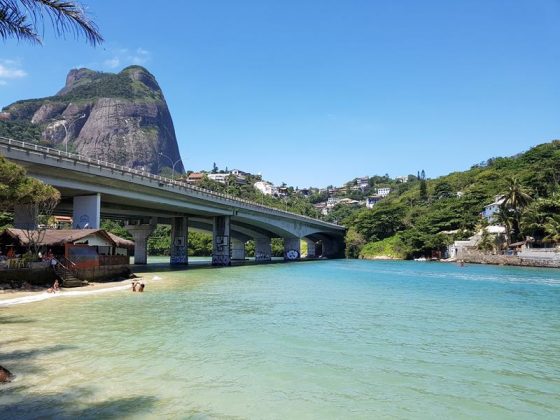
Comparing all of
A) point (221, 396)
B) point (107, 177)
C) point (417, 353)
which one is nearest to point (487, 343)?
point (417, 353)

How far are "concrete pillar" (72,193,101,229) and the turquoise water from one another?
18.5 meters

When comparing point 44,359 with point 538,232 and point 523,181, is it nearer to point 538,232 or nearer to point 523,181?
point 538,232

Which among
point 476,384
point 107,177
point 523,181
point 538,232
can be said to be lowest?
point 476,384

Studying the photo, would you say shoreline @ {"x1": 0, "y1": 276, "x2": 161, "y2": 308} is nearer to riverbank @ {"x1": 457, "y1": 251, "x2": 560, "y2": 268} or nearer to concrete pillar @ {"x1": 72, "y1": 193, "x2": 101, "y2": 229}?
concrete pillar @ {"x1": 72, "y1": 193, "x2": 101, "y2": 229}

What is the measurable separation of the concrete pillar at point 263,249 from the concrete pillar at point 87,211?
196 ft

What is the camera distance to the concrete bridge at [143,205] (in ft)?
113

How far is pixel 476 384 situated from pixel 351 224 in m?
110

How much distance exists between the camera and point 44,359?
12.0 m

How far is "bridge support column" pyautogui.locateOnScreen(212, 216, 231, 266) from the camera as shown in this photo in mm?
68562

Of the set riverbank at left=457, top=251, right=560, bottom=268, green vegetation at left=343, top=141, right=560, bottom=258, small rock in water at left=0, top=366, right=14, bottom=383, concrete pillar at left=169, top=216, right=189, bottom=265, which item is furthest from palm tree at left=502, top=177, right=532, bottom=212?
small rock in water at left=0, top=366, right=14, bottom=383

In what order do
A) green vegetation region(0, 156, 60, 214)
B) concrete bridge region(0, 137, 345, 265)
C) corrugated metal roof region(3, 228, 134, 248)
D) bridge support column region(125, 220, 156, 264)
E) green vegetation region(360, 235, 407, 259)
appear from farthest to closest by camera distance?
green vegetation region(360, 235, 407, 259)
bridge support column region(125, 220, 156, 264)
concrete bridge region(0, 137, 345, 265)
corrugated metal roof region(3, 228, 134, 248)
green vegetation region(0, 156, 60, 214)

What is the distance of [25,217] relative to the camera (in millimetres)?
34031

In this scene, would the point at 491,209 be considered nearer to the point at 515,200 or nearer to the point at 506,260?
the point at 515,200

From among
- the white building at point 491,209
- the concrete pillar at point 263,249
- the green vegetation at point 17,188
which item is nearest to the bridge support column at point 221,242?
the concrete pillar at point 263,249
